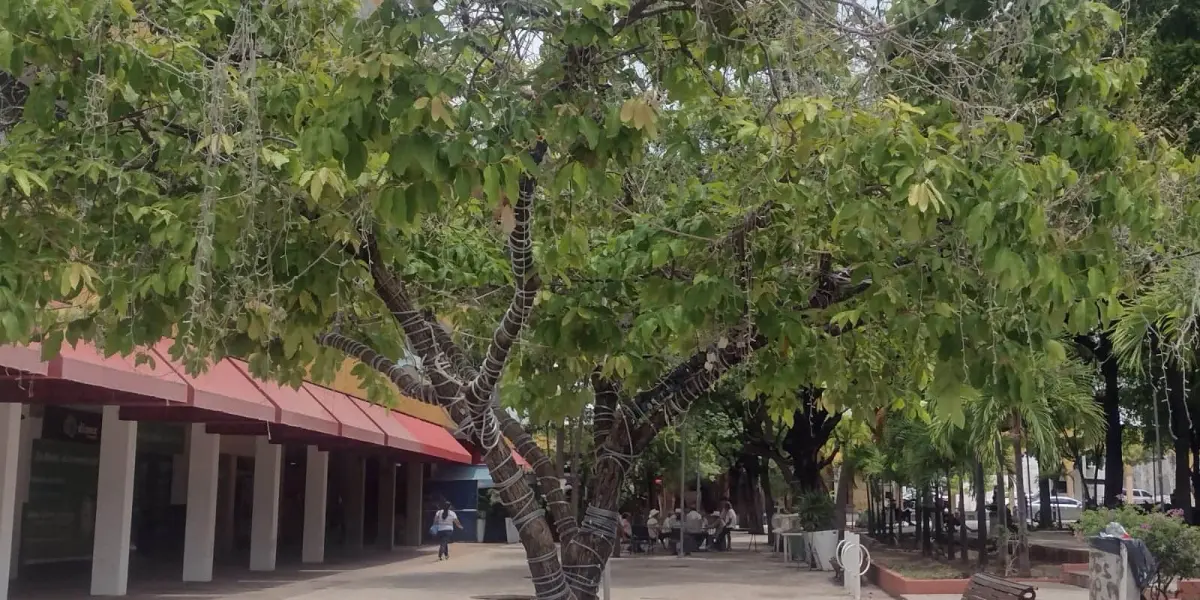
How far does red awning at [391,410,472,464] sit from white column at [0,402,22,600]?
1177cm

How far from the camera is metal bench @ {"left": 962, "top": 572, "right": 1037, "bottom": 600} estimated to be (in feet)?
38.1

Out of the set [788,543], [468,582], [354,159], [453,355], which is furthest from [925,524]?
[354,159]

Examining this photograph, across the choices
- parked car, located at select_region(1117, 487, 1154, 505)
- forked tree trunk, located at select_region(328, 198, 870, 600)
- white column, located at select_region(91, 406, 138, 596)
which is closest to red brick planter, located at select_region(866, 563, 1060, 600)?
parked car, located at select_region(1117, 487, 1154, 505)

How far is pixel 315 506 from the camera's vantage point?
88.5 ft

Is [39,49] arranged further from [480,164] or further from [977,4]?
[977,4]

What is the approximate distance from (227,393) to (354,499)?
18243 mm

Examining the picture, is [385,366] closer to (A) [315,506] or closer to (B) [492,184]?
(B) [492,184]

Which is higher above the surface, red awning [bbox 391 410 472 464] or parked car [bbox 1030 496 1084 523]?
red awning [bbox 391 410 472 464]

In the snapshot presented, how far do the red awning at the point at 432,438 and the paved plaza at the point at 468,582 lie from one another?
8.83ft

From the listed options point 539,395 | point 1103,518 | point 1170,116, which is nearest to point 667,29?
point 539,395

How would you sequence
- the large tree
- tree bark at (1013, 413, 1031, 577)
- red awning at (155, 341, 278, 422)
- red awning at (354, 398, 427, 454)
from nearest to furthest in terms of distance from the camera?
the large tree
red awning at (155, 341, 278, 422)
tree bark at (1013, 413, 1031, 577)
red awning at (354, 398, 427, 454)

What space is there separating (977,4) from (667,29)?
5.39 ft

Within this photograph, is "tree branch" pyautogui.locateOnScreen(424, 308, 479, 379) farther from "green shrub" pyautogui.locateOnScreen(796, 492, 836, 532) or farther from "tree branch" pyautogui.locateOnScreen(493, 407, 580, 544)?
"green shrub" pyautogui.locateOnScreen(796, 492, 836, 532)

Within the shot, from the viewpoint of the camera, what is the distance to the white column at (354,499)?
108 ft
